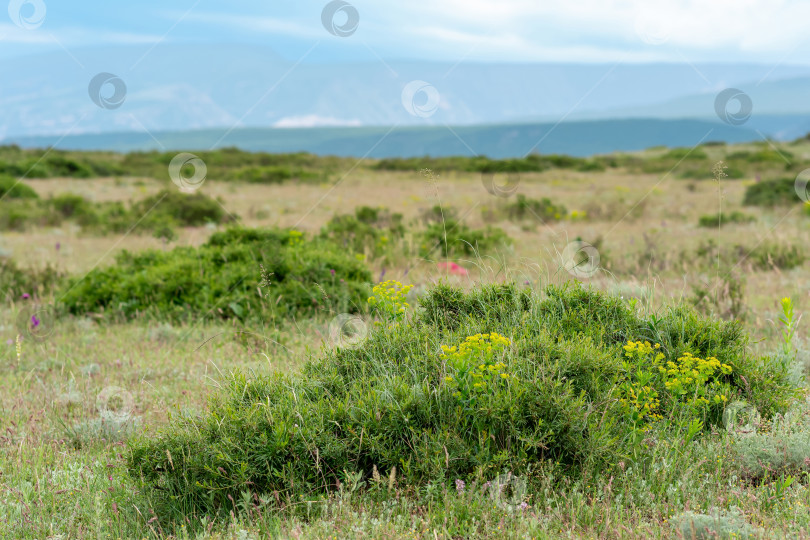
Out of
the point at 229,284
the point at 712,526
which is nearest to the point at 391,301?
the point at 712,526

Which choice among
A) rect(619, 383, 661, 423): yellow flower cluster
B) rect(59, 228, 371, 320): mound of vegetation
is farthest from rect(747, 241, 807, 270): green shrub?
rect(619, 383, 661, 423): yellow flower cluster

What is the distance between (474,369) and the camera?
3.22 m

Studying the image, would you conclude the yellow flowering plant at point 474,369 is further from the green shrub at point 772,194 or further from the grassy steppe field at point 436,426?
the green shrub at point 772,194

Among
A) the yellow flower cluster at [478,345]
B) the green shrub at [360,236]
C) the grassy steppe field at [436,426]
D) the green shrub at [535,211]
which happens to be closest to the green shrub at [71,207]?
the green shrub at [360,236]

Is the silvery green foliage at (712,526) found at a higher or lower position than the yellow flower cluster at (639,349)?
lower

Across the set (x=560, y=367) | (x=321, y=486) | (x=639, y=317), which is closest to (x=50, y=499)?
(x=321, y=486)

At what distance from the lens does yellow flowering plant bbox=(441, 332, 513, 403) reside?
3.14 meters

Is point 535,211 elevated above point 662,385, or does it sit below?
above

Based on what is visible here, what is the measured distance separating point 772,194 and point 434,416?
19.3 meters

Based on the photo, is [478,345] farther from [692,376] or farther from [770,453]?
[770,453]

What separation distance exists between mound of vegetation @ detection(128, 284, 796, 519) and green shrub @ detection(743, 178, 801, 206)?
56.4ft

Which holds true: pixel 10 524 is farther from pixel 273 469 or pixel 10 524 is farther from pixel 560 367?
pixel 560 367

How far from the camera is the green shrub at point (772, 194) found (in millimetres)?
18734

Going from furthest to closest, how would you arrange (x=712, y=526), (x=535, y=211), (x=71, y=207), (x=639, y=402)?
Result: 1. (x=71, y=207)
2. (x=535, y=211)
3. (x=639, y=402)
4. (x=712, y=526)
